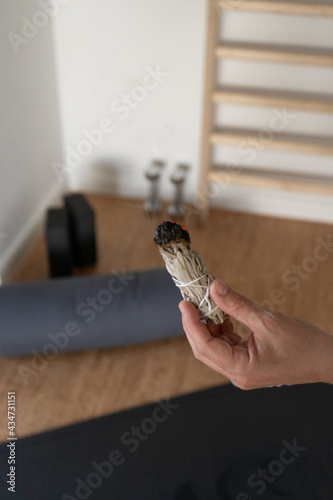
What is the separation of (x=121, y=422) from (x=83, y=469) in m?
0.20

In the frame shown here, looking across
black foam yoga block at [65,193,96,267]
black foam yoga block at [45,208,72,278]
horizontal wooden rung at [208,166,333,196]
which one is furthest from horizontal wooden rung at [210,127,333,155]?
black foam yoga block at [45,208,72,278]

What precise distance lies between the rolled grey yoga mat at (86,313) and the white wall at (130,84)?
1052 mm

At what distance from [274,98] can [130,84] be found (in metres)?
0.75

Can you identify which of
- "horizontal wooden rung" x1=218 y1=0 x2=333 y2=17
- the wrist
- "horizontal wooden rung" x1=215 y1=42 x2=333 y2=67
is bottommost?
the wrist

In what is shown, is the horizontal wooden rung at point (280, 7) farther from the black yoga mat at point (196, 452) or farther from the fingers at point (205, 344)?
the fingers at point (205, 344)

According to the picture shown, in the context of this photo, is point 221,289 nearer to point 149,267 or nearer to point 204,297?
point 204,297

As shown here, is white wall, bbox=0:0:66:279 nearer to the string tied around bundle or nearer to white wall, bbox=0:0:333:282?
white wall, bbox=0:0:333:282

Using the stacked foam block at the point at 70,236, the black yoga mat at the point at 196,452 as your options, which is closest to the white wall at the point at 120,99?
the stacked foam block at the point at 70,236

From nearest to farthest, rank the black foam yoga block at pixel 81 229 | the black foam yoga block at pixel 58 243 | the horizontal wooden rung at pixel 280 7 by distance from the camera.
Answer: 1. the horizontal wooden rung at pixel 280 7
2. the black foam yoga block at pixel 58 243
3. the black foam yoga block at pixel 81 229

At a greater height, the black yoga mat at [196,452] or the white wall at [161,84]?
the white wall at [161,84]

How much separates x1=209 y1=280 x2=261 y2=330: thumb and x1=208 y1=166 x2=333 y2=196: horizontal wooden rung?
66.7 inches

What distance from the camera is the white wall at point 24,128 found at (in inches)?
95.1

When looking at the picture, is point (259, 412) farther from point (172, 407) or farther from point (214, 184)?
point (214, 184)

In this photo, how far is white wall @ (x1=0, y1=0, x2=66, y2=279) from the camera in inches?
95.1
